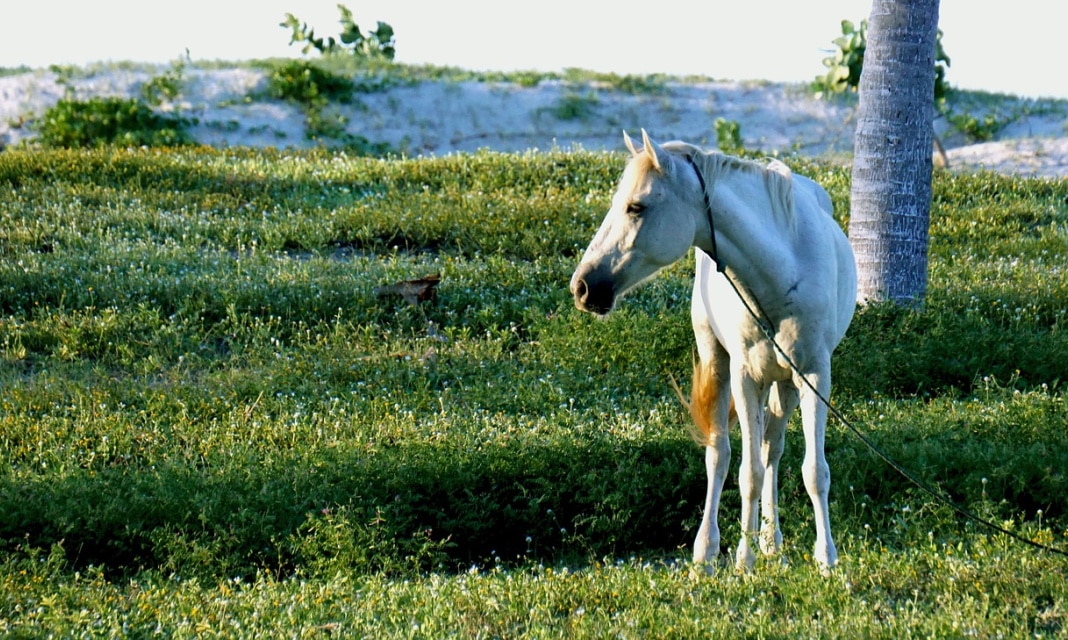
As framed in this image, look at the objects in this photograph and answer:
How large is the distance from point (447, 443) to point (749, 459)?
1.99 metres

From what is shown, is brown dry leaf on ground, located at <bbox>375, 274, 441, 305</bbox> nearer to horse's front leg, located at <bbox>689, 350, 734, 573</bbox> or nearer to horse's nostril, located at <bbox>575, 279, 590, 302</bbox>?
horse's front leg, located at <bbox>689, 350, 734, 573</bbox>

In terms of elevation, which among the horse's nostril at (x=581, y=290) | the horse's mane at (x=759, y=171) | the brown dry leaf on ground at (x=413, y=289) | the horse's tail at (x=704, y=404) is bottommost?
the brown dry leaf on ground at (x=413, y=289)

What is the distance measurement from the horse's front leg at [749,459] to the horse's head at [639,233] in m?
1.05

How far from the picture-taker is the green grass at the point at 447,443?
205 inches

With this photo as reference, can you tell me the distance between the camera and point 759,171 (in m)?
5.47

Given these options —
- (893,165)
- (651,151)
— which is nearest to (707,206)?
(651,151)

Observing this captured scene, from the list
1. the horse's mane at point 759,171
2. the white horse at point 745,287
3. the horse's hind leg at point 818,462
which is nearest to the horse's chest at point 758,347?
the white horse at point 745,287

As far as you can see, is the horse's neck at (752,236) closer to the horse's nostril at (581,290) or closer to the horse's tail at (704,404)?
the horse's nostril at (581,290)

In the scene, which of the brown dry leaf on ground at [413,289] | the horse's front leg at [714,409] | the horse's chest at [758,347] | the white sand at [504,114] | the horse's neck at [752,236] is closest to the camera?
the horse's neck at [752,236]

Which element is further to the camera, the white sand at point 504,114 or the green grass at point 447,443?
the white sand at point 504,114

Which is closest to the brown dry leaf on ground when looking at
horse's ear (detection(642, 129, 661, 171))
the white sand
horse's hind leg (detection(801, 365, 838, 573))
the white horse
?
the white horse

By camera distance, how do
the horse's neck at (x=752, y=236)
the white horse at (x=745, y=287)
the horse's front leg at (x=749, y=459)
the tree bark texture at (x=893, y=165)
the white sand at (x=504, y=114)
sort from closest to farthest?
the white horse at (x=745, y=287) → the horse's neck at (x=752, y=236) → the horse's front leg at (x=749, y=459) → the tree bark texture at (x=893, y=165) → the white sand at (x=504, y=114)

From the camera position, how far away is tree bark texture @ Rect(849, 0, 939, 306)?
9594 mm

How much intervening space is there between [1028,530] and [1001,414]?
1.86 m
